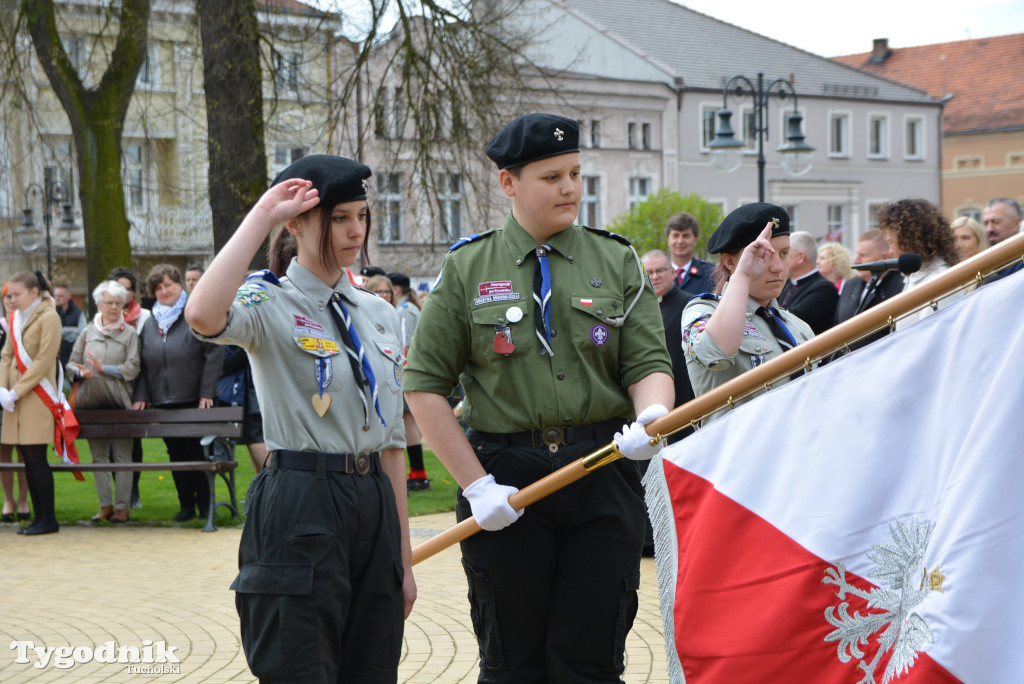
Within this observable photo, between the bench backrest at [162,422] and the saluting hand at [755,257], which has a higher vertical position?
the saluting hand at [755,257]

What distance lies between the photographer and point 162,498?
1212 centimetres

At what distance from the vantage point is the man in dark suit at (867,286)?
738 centimetres

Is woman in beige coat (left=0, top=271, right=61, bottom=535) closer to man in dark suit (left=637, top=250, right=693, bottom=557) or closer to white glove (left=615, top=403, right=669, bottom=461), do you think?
man in dark suit (left=637, top=250, right=693, bottom=557)

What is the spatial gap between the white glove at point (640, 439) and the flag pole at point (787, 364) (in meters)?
0.02

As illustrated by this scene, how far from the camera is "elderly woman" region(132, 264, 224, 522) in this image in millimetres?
10461

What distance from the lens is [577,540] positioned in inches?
140

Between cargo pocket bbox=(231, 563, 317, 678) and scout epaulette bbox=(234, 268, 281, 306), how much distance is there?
2.45 ft

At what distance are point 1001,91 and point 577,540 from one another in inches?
2402

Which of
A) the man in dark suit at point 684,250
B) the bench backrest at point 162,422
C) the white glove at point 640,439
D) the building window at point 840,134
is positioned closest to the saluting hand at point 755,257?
the white glove at point 640,439

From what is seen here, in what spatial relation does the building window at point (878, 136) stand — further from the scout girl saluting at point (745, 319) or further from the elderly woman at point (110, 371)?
the scout girl saluting at point (745, 319)

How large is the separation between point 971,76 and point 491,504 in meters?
62.9

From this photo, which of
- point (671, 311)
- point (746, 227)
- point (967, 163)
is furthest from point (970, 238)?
point (967, 163)

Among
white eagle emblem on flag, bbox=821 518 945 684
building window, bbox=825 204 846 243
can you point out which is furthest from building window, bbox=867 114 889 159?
white eagle emblem on flag, bbox=821 518 945 684

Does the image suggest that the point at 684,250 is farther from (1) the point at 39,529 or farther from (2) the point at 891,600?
(2) the point at 891,600
